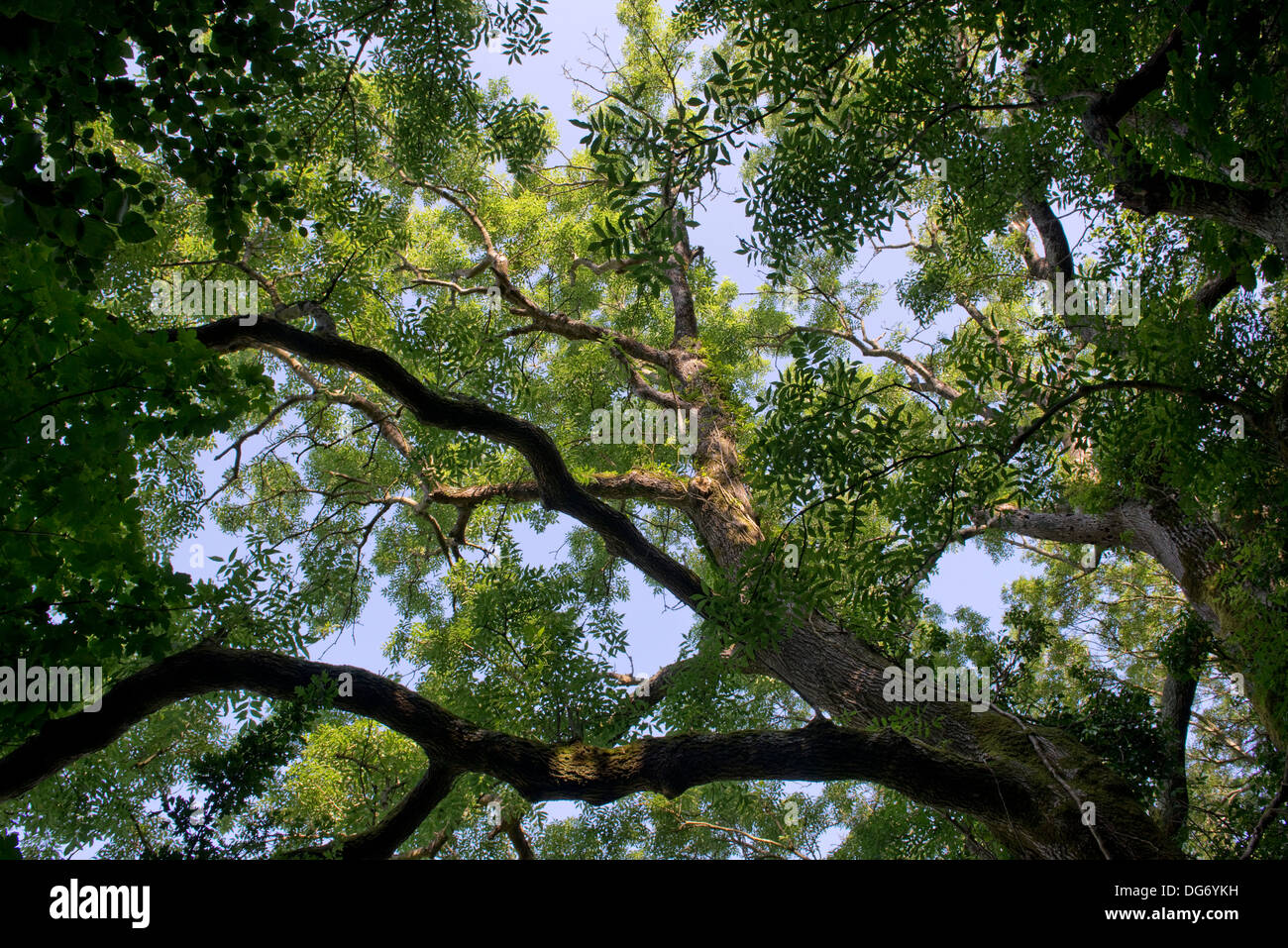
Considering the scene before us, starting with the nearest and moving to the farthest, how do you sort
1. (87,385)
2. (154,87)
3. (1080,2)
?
(154,87), (87,385), (1080,2)

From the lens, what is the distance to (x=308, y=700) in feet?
13.8

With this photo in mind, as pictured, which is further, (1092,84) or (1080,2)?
(1092,84)

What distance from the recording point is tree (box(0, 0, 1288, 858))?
11.4ft

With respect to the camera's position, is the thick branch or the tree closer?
the tree

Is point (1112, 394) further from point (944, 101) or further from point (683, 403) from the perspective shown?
point (683, 403)

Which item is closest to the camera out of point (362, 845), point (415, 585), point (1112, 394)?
point (1112, 394)

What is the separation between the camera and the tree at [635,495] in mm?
3467

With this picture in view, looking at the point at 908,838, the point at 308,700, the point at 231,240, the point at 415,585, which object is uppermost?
the point at 231,240

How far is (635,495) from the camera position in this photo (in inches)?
305

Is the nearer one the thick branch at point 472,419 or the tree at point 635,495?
the tree at point 635,495

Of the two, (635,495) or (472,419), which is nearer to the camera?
(472,419)
